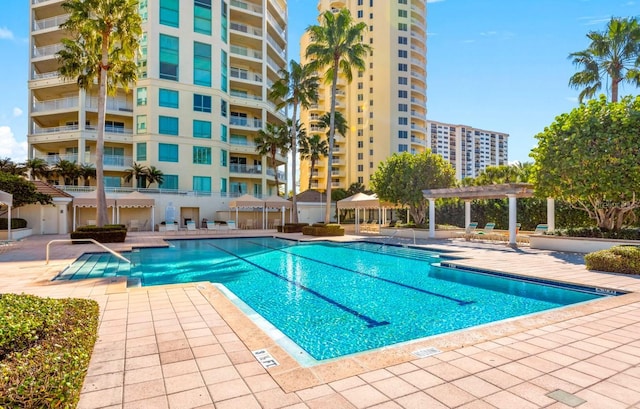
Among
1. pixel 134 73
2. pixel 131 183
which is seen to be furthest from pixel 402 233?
pixel 131 183

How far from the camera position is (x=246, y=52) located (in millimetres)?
37438

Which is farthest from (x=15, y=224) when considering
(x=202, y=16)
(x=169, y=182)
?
(x=202, y=16)

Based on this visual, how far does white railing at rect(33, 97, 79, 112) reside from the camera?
102 feet

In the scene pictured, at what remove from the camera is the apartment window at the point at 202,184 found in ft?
106

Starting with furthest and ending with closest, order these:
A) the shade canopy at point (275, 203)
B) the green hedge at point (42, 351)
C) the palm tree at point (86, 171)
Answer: the palm tree at point (86, 171) < the shade canopy at point (275, 203) < the green hedge at point (42, 351)

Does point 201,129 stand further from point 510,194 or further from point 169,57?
point 510,194

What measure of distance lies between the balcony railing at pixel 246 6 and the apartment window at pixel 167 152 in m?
16.0

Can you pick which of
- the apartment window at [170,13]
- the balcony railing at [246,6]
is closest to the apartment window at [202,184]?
the apartment window at [170,13]

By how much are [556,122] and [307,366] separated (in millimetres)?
15510

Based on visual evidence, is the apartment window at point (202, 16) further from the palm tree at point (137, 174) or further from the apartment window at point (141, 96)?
the palm tree at point (137, 174)

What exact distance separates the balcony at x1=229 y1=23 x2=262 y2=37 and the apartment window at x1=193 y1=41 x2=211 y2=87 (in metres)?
5.29

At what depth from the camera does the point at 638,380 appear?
3.66 meters

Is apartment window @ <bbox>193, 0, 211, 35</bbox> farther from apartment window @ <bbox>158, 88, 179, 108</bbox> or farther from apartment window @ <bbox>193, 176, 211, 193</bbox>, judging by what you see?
apartment window @ <bbox>193, 176, 211, 193</bbox>

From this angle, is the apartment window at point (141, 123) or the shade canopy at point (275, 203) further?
the apartment window at point (141, 123)
